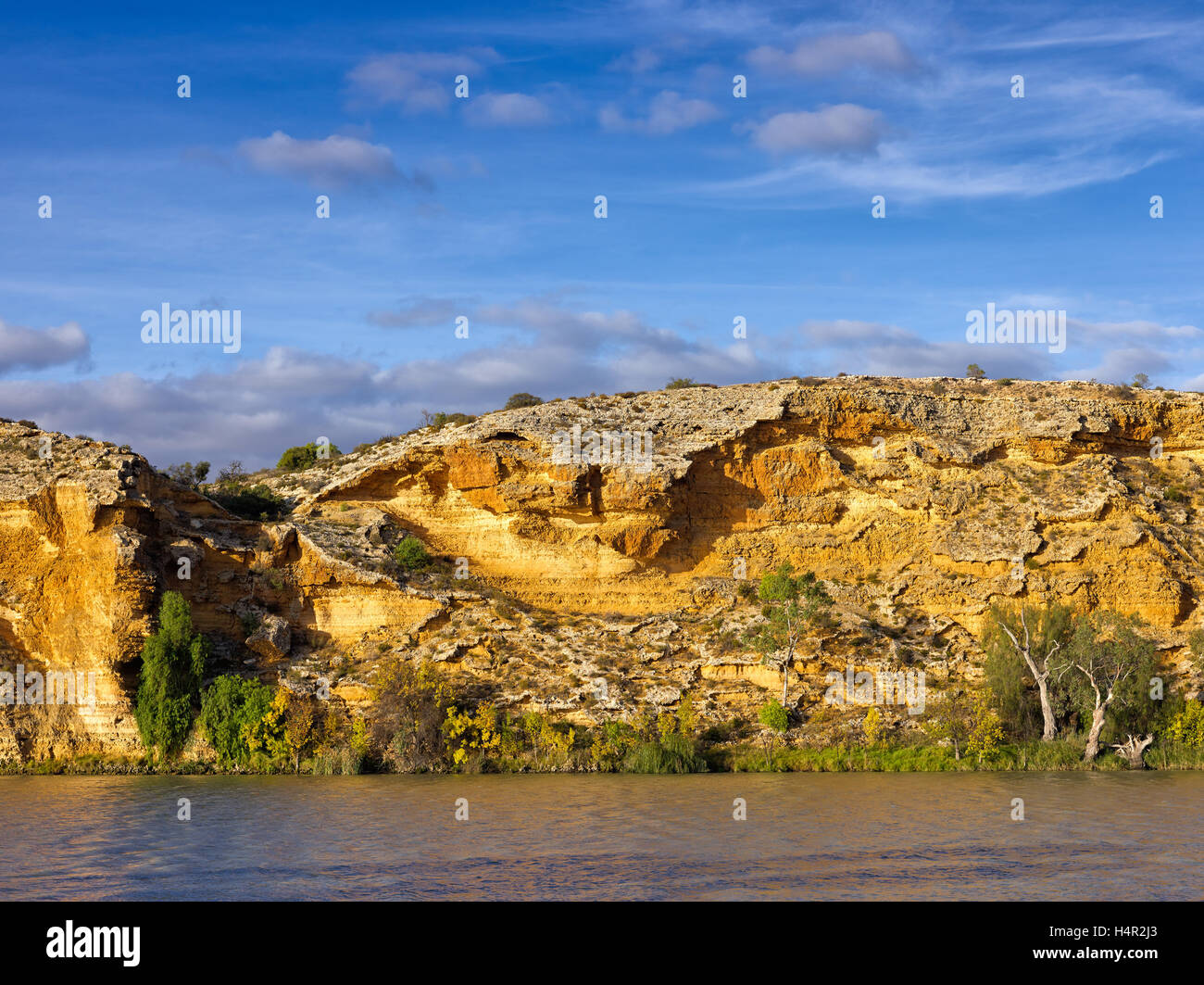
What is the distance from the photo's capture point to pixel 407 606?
149 feet

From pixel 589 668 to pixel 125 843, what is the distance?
65.6 feet

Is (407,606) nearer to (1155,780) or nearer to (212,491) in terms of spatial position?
(212,491)

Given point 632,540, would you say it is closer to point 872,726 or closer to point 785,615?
point 785,615

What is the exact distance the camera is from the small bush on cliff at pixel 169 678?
39781mm

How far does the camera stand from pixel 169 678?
1583 inches

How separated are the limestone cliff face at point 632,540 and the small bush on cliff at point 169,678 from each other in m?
0.94

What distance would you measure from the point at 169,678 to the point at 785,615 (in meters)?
21.9

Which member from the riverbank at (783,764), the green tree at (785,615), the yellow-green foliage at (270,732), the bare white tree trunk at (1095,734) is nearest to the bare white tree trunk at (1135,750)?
the riverbank at (783,764)

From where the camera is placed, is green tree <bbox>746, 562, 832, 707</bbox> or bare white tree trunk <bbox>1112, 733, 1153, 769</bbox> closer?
bare white tree trunk <bbox>1112, 733, 1153, 769</bbox>

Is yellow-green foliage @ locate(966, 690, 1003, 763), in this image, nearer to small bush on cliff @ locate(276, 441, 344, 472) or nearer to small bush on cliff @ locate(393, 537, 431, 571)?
small bush on cliff @ locate(393, 537, 431, 571)

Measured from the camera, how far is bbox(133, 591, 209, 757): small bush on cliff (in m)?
39.8

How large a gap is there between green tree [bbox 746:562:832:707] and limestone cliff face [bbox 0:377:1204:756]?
2.96 ft

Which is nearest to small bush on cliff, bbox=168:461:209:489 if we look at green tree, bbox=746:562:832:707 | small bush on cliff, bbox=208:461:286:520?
small bush on cliff, bbox=208:461:286:520
